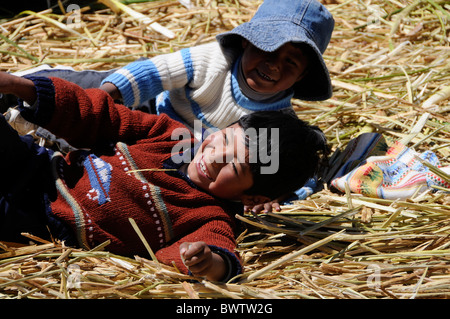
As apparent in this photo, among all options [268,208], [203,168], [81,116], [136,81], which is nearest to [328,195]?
[268,208]

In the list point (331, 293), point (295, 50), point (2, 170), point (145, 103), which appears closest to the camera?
point (331, 293)

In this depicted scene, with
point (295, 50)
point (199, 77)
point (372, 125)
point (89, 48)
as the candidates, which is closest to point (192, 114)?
point (199, 77)

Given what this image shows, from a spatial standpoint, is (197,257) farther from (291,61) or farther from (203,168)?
(291,61)

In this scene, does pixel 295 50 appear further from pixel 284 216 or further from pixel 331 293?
pixel 331 293

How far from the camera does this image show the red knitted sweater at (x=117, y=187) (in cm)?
228

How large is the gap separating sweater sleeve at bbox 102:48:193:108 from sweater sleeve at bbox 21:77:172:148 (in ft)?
1.24

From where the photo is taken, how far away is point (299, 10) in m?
3.02

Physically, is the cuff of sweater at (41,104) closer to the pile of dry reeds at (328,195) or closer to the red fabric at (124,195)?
the red fabric at (124,195)

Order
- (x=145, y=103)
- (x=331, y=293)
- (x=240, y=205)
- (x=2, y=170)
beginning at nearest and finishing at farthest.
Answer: (x=331, y=293)
(x=2, y=170)
(x=240, y=205)
(x=145, y=103)

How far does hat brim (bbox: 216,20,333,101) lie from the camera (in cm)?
288

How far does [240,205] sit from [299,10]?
1074 mm

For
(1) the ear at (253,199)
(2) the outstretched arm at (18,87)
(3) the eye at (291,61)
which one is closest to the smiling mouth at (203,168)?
(1) the ear at (253,199)

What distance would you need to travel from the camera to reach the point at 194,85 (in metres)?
3.07

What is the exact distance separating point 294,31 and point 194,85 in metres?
0.56
